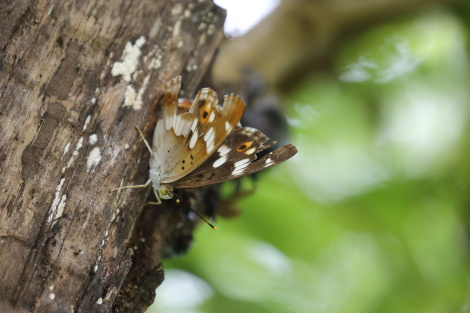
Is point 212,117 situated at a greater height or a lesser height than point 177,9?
lesser

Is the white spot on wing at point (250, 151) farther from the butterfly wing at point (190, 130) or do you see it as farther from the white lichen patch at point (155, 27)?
the white lichen patch at point (155, 27)

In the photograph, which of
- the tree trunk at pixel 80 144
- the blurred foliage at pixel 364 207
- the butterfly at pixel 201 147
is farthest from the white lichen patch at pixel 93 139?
the blurred foliage at pixel 364 207

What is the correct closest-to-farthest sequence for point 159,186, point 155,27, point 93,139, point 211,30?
point 93,139, point 159,186, point 155,27, point 211,30

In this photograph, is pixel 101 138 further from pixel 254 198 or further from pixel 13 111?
pixel 254 198

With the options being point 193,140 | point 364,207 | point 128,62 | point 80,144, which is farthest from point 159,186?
point 364,207

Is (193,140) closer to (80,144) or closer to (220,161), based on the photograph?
(220,161)

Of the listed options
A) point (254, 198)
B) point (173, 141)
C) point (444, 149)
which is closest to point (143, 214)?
point (173, 141)

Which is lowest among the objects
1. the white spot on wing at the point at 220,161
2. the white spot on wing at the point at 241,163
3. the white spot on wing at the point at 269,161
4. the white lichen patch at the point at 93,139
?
the white lichen patch at the point at 93,139
